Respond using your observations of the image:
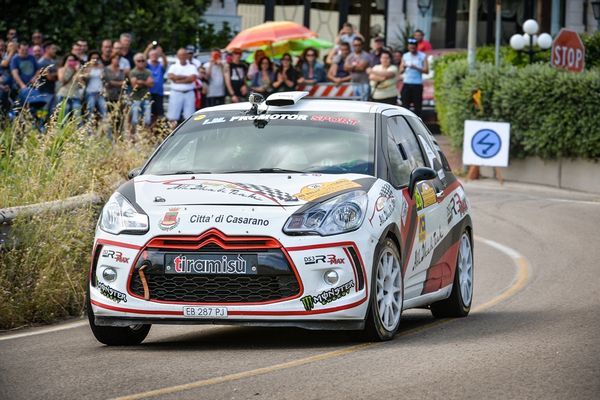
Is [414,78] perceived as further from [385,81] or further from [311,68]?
[311,68]

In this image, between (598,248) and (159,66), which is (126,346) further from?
(159,66)

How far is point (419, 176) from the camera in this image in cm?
1034

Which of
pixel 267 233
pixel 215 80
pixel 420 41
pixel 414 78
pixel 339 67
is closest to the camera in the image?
pixel 267 233

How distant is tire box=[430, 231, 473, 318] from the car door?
2.48 ft

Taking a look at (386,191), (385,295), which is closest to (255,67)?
(386,191)

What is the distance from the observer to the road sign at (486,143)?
25906 mm

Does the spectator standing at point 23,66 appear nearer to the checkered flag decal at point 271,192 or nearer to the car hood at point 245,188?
the car hood at point 245,188

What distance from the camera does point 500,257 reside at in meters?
→ 17.2

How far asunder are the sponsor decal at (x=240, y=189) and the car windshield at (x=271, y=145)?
0.50m

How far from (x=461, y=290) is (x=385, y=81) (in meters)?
17.1

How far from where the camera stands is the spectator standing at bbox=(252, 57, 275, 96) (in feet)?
97.2

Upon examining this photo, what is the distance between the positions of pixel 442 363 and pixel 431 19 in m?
39.5

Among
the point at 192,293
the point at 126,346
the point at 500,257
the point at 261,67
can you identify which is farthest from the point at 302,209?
the point at 261,67

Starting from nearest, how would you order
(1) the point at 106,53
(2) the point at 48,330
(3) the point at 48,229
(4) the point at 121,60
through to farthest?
1. (2) the point at 48,330
2. (3) the point at 48,229
3. (4) the point at 121,60
4. (1) the point at 106,53
